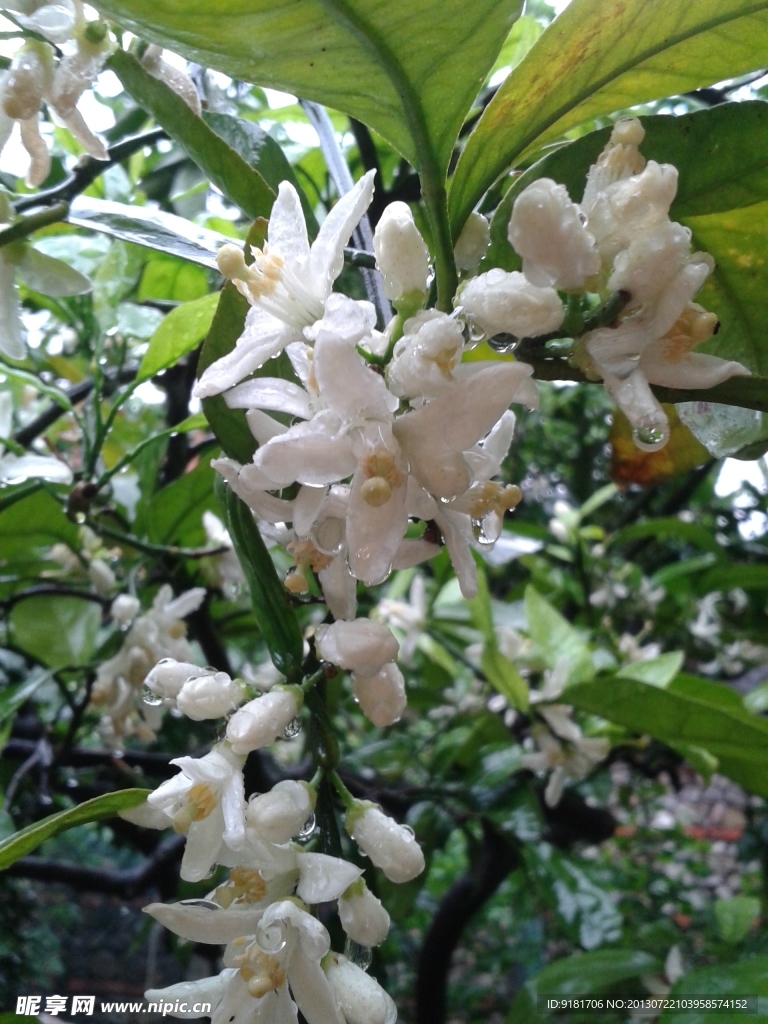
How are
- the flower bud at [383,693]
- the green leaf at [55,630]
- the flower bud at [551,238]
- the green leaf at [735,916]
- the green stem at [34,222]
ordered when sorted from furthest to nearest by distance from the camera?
the green leaf at [735,916]
the green leaf at [55,630]
the green stem at [34,222]
the flower bud at [383,693]
the flower bud at [551,238]

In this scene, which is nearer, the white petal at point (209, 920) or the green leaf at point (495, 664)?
the white petal at point (209, 920)

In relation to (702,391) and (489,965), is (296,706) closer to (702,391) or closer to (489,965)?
(702,391)

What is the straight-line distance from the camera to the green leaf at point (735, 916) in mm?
1222

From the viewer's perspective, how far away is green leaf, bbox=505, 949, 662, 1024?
878 mm

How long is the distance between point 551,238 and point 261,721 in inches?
11.2

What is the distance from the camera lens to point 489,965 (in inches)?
91.3

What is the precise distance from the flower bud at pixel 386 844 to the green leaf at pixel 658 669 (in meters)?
0.69

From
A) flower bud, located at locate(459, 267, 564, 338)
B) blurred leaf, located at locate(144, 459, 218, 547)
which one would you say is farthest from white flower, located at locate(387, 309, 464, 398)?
blurred leaf, located at locate(144, 459, 218, 547)

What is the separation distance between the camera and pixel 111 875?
1.19 m

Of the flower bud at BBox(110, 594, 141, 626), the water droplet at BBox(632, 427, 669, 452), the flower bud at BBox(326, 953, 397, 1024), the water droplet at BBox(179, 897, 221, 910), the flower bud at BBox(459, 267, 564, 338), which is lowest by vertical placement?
the flower bud at BBox(326, 953, 397, 1024)

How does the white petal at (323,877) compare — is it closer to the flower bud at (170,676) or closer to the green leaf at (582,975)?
the flower bud at (170,676)

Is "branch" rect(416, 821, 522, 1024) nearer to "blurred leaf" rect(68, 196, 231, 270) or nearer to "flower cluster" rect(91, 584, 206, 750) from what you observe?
"flower cluster" rect(91, 584, 206, 750)

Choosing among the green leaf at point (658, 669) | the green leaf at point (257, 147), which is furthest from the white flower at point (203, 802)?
the green leaf at point (658, 669)

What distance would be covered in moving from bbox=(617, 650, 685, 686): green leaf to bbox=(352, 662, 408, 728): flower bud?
0.69m
